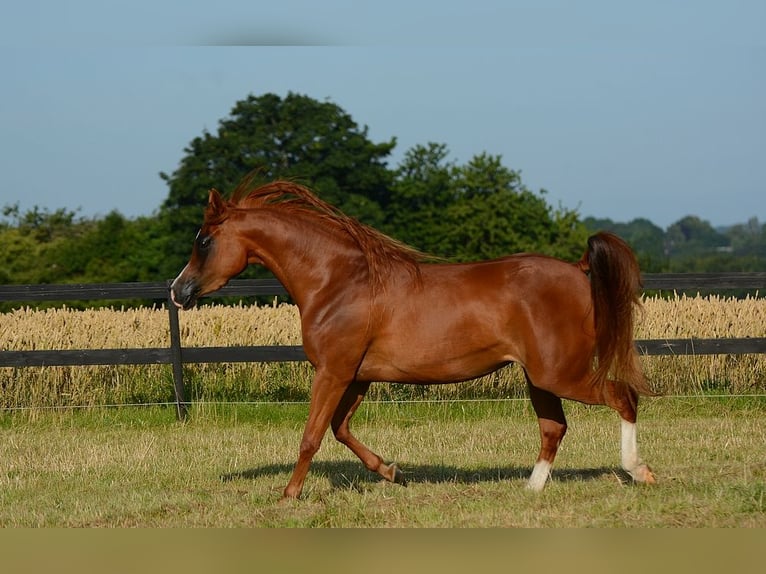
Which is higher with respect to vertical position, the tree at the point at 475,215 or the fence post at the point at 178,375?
the tree at the point at 475,215

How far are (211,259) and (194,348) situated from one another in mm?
4720

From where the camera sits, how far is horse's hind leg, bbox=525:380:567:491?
24.0ft

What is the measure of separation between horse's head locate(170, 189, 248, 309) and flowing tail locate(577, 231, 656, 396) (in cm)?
262

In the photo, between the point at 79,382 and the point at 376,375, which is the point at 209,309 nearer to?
the point at 79,382

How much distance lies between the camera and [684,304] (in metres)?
14.3

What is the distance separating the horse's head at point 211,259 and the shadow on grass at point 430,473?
175cm

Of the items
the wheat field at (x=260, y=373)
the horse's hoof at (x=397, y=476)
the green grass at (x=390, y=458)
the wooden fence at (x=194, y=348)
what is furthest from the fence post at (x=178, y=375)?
the horse's hoof at (x=397, y=476)

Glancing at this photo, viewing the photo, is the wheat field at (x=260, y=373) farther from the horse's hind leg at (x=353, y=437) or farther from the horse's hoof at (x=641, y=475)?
the horse's hoof at (x=641, y=475)

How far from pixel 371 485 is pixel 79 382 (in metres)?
6.79

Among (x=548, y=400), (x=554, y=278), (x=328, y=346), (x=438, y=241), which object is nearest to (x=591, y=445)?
(x=548, y=400)

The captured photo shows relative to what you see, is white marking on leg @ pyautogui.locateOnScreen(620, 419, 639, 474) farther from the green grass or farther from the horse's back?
the horse's back

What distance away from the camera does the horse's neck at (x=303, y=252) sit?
730 centimetres

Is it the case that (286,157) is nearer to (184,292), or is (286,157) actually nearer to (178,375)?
(178,375)

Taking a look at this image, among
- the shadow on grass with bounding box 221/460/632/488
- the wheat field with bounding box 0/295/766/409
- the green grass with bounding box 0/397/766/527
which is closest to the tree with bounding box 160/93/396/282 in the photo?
the wheat field with bounding box 0/295/766/409
